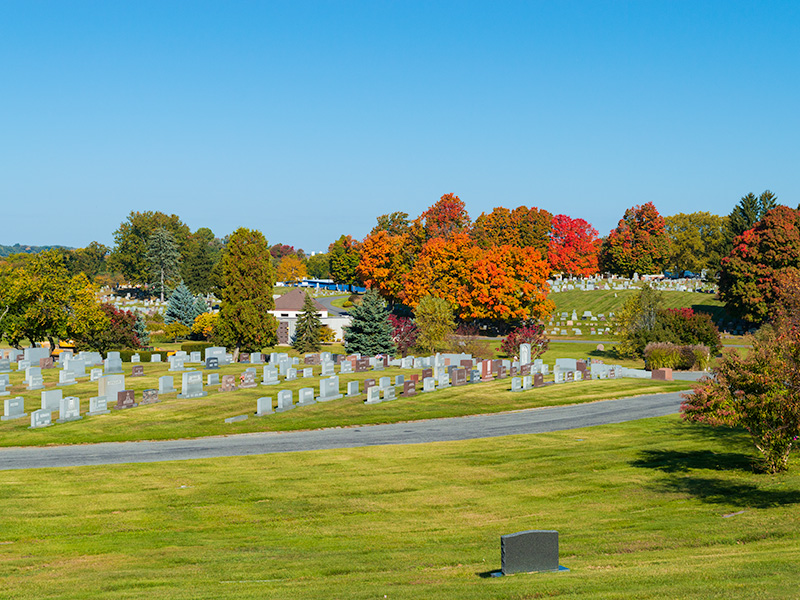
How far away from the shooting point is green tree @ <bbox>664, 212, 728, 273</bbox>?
13712 centimetres

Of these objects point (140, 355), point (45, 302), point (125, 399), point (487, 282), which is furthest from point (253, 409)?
point (487, 282)

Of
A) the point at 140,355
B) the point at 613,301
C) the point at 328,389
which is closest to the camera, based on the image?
the point at 328,389

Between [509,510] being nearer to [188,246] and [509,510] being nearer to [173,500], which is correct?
[173,500]

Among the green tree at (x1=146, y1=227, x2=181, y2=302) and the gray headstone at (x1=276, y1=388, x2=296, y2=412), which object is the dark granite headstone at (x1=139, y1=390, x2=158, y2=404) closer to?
the gray headstone at (x1=276, y1=388, x2=296, y2=412)

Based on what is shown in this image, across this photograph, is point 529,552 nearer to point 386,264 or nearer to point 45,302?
point 45,302

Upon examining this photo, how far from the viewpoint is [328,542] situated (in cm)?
1694

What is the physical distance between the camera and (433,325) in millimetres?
65438

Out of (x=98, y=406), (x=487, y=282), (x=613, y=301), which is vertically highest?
(x=487, y=282)

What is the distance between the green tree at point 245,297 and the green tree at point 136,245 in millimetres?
92499

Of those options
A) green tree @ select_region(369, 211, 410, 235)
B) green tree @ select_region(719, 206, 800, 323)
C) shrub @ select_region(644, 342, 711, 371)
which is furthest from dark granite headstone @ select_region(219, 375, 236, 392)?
green tree @ select_region(369, 211, 410, 235)

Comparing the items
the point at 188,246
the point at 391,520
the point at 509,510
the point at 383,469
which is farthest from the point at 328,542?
the point at 188,246

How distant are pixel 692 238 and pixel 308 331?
92.4 meters

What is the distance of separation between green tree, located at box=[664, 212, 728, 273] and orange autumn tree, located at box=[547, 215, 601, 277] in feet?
44.6

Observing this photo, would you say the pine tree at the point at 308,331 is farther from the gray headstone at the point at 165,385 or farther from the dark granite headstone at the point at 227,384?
the gray headstone at the point at 165,385
